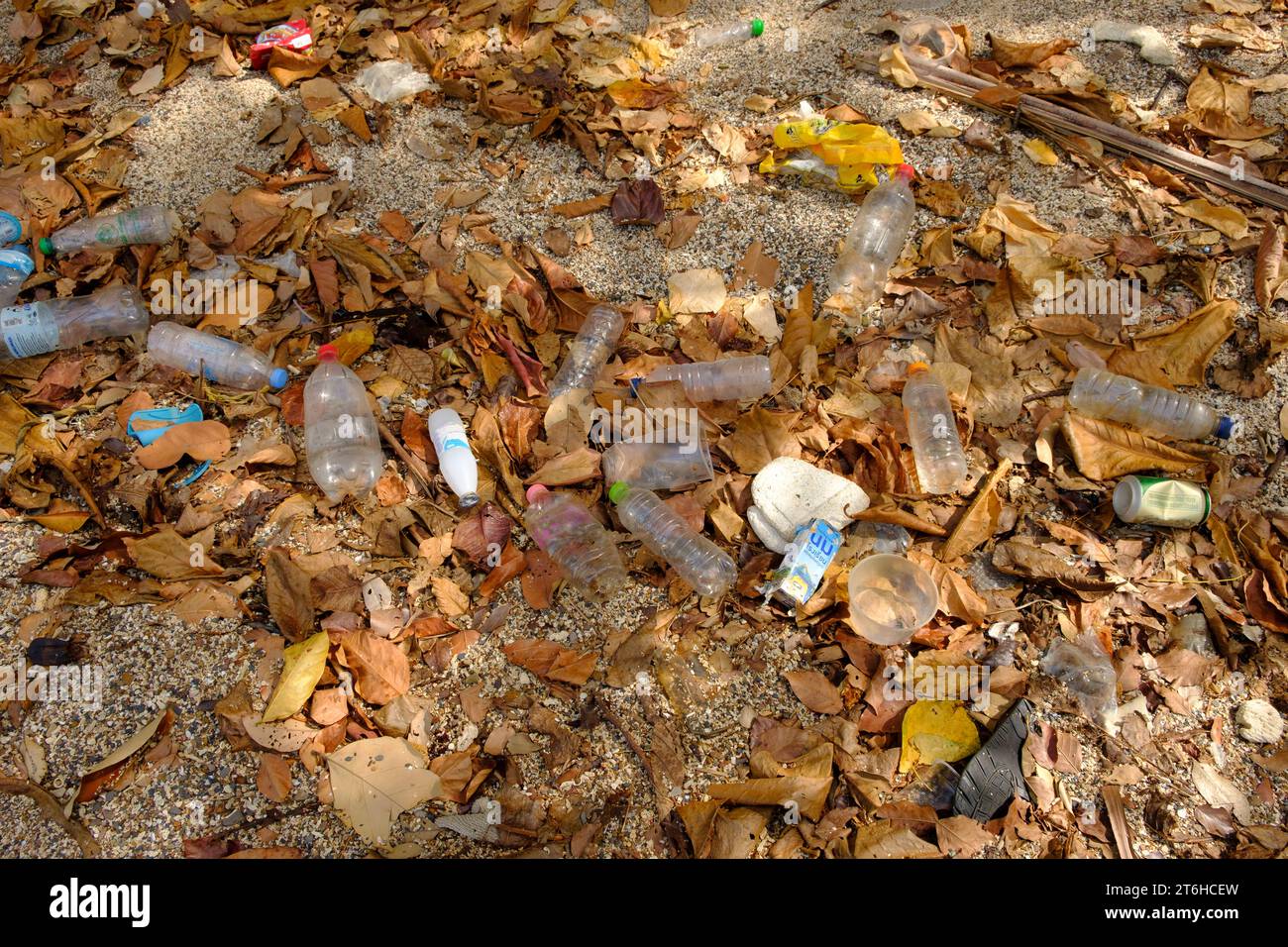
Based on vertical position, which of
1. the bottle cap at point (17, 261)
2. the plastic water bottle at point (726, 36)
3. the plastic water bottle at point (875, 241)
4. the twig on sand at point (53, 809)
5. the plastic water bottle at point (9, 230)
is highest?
the plastic water bottle at point (726, 36)

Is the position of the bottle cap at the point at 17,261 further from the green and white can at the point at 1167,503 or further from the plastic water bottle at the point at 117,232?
the green and white can at the point at 1167,503

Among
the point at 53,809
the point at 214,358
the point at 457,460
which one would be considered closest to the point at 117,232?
the point at 214,358

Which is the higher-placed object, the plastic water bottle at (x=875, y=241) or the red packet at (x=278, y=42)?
the red packet at (x=278, y=42)

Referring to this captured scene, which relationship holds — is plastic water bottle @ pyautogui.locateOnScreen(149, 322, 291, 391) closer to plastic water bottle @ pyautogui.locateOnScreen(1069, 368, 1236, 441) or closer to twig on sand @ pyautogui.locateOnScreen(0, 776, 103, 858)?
twig on sand @ pyautogui.locateOnScreen(0, 776, 103, 858)

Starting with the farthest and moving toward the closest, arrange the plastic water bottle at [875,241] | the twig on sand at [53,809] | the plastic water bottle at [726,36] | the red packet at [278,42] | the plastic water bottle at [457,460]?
the plastic water bottle at [726,36] → the red packet at [278,42] → the plastic water bottle at [875,241] → the plastic water bottle at [457,460] → the twig on sand at [53,809]

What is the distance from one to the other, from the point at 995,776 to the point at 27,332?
3.59m

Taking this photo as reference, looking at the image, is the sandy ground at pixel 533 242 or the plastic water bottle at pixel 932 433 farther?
the plastic water bottle at pixel 932 433

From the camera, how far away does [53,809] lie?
84.7 inches

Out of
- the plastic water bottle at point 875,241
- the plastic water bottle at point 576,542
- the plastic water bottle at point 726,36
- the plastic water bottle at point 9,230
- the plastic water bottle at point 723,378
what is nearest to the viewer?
the plastic water bottle at point 576,542

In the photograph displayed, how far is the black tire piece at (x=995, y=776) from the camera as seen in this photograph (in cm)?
219

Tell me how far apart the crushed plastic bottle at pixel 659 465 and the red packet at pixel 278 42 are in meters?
2.88

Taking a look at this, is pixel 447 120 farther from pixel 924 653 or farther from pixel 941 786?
pixel 941 786

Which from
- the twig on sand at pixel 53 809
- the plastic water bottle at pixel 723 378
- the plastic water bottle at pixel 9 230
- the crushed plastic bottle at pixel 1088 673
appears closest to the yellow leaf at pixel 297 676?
the twig on sand at pixel 53 809

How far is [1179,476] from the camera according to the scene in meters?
2.77
